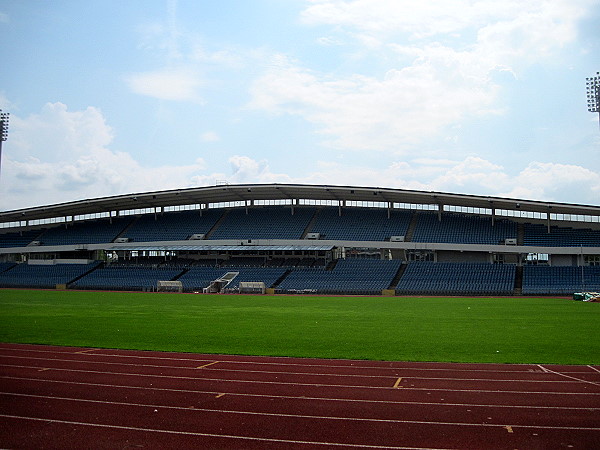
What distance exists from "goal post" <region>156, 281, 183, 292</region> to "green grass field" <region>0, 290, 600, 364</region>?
24.9m

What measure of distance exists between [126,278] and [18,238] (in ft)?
89.7

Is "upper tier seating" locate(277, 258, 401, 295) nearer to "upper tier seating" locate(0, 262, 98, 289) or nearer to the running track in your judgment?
"upper tier seating" locate(0, 262, 98, 289)

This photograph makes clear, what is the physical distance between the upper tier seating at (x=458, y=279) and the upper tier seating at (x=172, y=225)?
1098 inches

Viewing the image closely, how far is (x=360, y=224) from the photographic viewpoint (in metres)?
62.9

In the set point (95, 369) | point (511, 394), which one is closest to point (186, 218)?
point (95, 369)

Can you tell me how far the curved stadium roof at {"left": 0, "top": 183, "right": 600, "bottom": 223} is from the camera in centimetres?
5341

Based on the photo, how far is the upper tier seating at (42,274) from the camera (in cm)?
6178

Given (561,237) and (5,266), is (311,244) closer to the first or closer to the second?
(561,237)

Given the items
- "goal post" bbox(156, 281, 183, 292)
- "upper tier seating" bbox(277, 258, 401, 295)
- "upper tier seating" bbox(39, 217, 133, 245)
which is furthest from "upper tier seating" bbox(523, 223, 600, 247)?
"upper tier seating" bbox(39, 217, 133, 245)

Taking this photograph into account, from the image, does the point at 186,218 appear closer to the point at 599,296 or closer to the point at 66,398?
the point at 599,296

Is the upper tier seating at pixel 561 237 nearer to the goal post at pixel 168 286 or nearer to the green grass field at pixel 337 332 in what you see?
the green grass field at pixel 337 332

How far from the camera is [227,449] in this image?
7.87 meters

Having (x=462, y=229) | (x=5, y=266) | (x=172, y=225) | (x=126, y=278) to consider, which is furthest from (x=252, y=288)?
(x=5, y=266)

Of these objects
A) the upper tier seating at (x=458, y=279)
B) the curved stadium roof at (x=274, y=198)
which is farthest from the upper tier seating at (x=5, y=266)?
the upper tier seating at (x=458, y=279)
